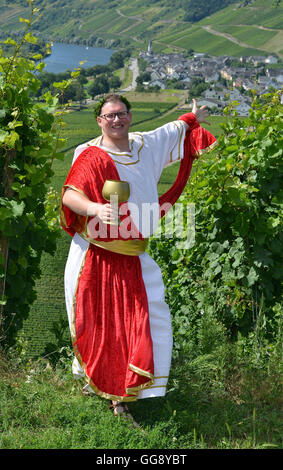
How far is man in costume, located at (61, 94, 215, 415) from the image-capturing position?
366 centimetres

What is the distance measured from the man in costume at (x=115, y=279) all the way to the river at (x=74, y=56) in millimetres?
116730

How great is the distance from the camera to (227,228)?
15.9 feet

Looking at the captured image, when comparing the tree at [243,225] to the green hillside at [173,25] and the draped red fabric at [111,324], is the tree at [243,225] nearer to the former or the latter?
the draped red fabric at [111,324]

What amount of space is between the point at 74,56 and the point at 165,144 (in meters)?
151

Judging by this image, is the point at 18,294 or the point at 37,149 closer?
the point at 37,149

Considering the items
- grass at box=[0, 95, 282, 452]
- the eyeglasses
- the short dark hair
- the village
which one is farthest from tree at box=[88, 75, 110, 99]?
grass at box=[0, 95, 282, 452]

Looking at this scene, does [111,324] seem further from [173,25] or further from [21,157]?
[173,25]

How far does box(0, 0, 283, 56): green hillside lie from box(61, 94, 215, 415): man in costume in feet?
365

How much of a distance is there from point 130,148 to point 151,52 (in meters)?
144

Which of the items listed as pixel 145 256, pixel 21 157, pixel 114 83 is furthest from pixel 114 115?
pixel 114 83

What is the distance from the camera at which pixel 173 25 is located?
16438 centimetres

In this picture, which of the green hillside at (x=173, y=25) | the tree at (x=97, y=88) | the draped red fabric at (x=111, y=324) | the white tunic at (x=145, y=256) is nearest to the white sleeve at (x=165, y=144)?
the white tunic at (x=145, y=256)
